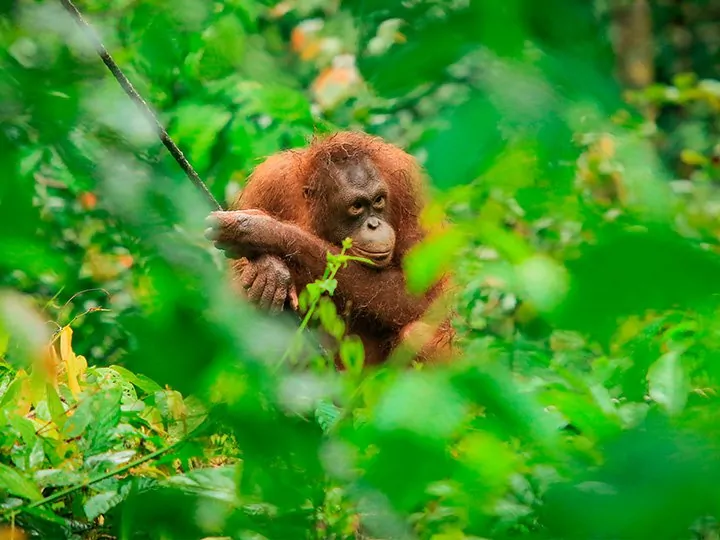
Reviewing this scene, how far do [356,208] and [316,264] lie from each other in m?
0.26

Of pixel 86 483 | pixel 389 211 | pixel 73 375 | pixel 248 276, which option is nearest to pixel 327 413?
pixel 86 483

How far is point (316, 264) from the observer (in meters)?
4.00

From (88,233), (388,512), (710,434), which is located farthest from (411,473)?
(88,233)

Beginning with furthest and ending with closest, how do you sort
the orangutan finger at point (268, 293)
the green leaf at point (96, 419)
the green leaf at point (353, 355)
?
the orangutan finger at point (268, 293), the green leaf at point (96, 419), the green leaf at point (353, 355)

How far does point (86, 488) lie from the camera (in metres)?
1.90

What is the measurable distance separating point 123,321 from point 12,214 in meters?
0.13

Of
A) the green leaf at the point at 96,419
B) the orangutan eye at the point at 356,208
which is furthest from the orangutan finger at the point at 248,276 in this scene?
the green leaf at the point at 96,419

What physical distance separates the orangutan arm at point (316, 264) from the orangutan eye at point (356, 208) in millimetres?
148

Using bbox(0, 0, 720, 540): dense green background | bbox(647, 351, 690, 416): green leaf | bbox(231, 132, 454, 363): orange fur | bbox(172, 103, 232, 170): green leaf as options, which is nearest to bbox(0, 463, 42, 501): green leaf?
bbox(0, 0, 720, 540): dense green background

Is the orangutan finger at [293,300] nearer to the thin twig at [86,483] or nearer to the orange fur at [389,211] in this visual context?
the orange fur at [389,211]

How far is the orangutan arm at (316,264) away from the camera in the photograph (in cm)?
360

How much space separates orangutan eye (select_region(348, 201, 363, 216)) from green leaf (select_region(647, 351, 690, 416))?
2.34 metres

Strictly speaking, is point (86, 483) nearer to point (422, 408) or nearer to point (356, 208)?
point (422, 408)

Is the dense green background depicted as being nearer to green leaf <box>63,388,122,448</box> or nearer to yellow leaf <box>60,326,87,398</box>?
green leaf <box>63,388,122,448</box>
